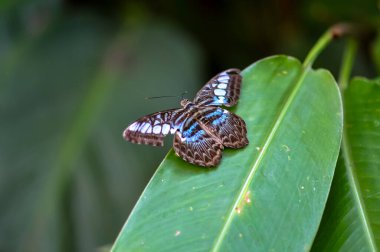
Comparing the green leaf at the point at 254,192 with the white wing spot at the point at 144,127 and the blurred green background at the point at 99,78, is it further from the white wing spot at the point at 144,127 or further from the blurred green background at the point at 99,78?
the blurred green background at the point at 99,78

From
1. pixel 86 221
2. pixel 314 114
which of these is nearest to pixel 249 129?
pixel 314 114

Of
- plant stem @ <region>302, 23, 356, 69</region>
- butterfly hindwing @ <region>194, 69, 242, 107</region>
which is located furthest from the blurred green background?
butterfly hindwing @ <region>194, 69, 242, 107</region>

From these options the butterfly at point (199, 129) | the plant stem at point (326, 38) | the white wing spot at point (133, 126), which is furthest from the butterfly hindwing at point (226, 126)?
the plant stem at point (326, 38)

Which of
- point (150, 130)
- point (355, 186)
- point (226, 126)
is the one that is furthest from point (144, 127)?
point (355, 186)

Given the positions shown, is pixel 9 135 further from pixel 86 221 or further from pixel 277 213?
pixel 277 213

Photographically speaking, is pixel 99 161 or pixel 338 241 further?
pixel 99 161

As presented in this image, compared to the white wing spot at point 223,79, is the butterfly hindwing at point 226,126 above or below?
below
